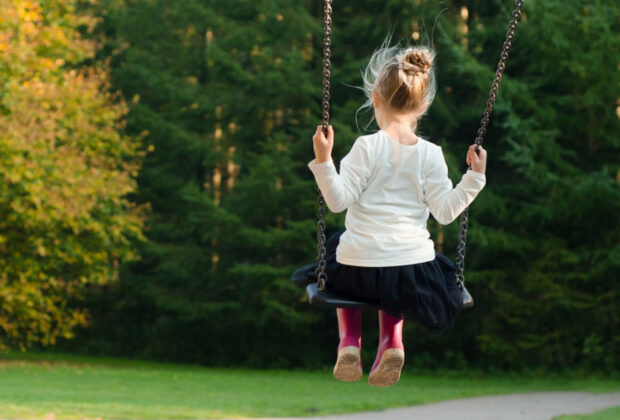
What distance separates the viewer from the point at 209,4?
64.8ft

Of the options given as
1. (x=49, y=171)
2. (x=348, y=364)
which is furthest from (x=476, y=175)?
(x=49, y=171)

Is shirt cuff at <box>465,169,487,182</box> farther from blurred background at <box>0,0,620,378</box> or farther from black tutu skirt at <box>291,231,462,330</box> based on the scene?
blurred background at <box>0,0,620,378</box>

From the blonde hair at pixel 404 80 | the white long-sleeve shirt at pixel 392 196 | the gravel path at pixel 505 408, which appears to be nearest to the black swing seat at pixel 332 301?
the white long-sleeve shirt at pixel 392 196

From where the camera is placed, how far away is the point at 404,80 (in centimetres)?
371

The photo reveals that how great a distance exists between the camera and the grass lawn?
1211 cm

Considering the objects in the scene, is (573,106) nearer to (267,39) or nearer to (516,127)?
(516,127)

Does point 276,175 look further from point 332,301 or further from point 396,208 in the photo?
point 332,301

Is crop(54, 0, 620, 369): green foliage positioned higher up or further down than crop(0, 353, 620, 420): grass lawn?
higher up

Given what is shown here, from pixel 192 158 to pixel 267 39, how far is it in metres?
3.15

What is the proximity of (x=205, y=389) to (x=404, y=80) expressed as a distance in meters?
12.0

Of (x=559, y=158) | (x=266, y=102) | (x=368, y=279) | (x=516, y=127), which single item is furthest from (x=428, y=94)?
(x=266, y=102)

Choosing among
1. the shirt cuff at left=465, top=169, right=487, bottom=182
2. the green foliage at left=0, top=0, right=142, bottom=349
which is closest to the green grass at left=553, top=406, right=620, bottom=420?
the green foliage at left=0, top=0, right=142, bottom=349

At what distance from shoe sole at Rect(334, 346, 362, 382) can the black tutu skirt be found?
25 cm

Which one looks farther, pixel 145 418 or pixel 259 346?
pixel 259 346
